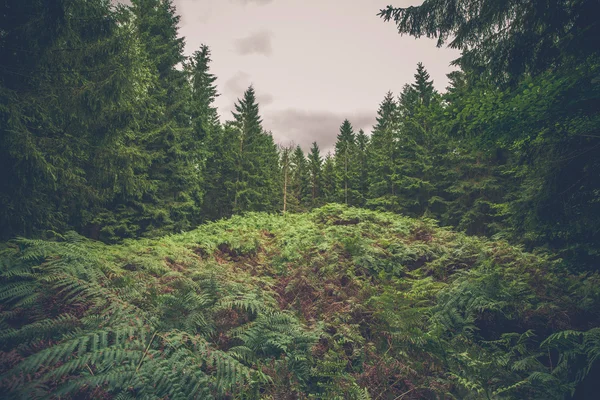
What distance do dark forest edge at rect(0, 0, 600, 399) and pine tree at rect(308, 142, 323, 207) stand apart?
3204 cm

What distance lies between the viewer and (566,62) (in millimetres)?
4633

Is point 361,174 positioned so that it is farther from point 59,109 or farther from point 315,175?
point 59,109

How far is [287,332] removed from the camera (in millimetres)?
4098

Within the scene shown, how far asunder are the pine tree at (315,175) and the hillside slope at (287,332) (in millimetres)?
36388

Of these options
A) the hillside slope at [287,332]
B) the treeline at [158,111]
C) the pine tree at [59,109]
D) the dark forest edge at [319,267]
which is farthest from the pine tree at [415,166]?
the pine tree at [59,109]

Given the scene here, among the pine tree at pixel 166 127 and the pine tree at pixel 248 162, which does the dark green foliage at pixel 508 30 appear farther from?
the pine tree at pixel 248 162

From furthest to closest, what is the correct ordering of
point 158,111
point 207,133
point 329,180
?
point 329,180, point 207,133, point 158,111

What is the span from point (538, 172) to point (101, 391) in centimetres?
750

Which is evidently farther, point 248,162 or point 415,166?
point 248,162

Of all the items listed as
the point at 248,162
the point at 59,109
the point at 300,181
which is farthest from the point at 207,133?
the point at 300,181

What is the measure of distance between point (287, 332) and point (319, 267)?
3.83 meters

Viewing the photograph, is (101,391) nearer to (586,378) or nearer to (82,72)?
(586,378)

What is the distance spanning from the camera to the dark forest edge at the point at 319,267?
9.75 ft

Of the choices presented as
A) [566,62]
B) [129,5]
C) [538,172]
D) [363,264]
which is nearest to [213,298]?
[363,264]
